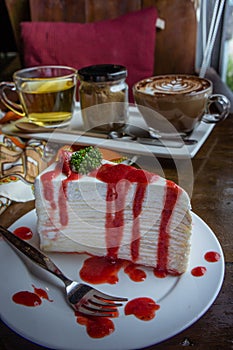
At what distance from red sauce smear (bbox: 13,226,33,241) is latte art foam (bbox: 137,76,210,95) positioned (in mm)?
471

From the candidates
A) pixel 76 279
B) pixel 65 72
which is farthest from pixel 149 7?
pixel 76 279

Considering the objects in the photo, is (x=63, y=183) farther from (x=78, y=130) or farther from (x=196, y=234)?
(x=78, y=130)

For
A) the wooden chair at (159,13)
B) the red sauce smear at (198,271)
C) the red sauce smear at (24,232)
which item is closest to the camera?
the red sauce smear at (198,271)

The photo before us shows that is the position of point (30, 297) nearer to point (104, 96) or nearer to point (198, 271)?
point (198, 271)

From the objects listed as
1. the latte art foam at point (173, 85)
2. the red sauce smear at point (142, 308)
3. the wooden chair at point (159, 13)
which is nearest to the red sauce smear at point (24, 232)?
the red sauce smear at point (142, 308)

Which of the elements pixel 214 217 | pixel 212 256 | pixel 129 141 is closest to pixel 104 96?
pixel 129 141

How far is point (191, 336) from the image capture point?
0.52 metres

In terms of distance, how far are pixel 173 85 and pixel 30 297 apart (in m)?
0.68

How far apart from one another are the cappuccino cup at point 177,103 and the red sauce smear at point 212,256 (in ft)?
1.45

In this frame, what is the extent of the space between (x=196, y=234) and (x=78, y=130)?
520mm

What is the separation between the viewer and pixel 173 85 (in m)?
1.06

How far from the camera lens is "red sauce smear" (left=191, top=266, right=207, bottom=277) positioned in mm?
614

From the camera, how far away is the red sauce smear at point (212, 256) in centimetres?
64

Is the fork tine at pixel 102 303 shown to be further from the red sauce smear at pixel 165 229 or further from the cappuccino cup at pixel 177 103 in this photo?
the cappuccino cup at pixel 177 103
